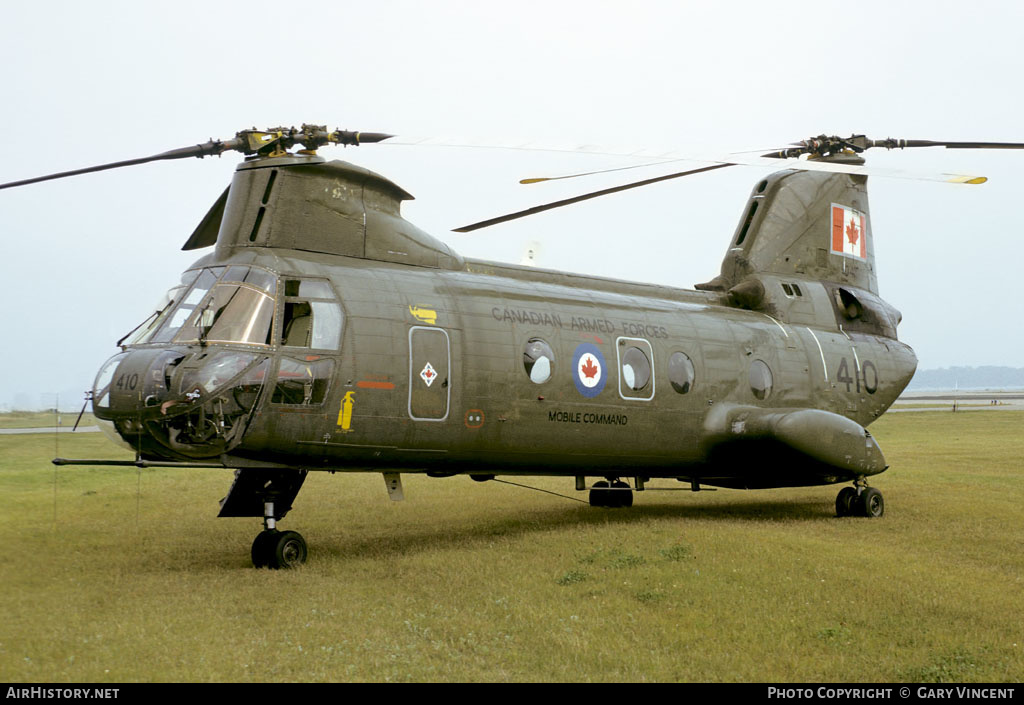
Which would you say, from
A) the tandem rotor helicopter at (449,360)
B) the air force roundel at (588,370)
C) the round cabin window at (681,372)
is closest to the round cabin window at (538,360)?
the tandem rotor helicopter at (449,360)

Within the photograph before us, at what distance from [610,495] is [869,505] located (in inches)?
196

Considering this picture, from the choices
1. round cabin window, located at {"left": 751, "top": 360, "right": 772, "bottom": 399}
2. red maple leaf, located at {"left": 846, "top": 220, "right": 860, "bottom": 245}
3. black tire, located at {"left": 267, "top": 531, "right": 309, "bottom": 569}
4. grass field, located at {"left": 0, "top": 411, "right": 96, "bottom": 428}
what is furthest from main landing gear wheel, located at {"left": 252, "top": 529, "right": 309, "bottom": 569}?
red maple leaf, located at {"left": 846, "top": 220, "right": 860, "bottom": 245}

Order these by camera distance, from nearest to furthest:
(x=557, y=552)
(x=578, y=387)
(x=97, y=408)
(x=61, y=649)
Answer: (x=61, y=649), (x=97, y=408), (x=557, y=552), (x=578, y=387)

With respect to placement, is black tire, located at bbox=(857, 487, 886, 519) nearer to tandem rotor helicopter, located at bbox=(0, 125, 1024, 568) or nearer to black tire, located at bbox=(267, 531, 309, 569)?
tandem rotor helicopter, located at bbox=(0, 125, 1024, 568)

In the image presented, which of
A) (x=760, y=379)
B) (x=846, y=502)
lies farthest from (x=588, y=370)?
(x=846, y=502)

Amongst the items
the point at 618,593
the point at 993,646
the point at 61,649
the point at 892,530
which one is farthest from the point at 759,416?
the point at 61,649

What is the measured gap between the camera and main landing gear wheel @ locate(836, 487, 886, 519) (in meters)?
17.1

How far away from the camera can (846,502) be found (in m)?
17.3

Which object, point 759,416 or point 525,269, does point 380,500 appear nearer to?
point 525,269

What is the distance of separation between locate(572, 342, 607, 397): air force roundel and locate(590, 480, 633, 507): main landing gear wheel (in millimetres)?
4890

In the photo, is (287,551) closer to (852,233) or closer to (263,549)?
(263,549)

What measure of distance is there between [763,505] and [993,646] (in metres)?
11.0

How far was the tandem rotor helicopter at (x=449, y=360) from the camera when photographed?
11367 millimetres

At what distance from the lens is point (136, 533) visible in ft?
49.3
